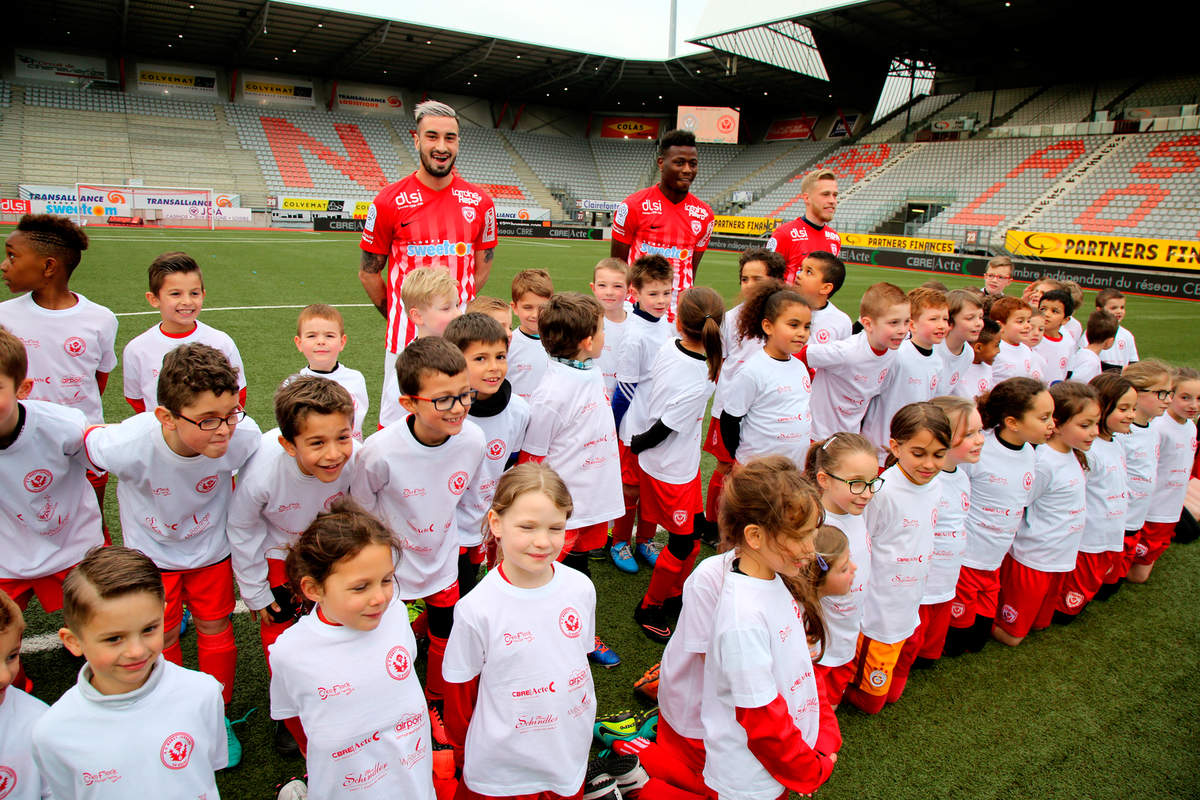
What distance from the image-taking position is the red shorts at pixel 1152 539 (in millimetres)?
4453

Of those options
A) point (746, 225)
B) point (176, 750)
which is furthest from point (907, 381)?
point (746, 225)

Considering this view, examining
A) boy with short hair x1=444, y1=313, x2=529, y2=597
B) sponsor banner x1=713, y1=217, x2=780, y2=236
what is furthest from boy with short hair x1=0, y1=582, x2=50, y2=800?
sponsor banner x1=713, y1=217, x2=780, y2=236

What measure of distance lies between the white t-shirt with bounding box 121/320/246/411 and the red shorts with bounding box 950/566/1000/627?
3.93 meters

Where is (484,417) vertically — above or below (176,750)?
above

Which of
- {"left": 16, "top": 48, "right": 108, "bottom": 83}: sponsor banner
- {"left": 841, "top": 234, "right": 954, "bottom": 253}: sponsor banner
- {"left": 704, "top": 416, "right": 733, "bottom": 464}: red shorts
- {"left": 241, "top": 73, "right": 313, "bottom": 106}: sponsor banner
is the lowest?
{"left": 704, "top": 416, "right": 733, "bottom": 464}: red shorts

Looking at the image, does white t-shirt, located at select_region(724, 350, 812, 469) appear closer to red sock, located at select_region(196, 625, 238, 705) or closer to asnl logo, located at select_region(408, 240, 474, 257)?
asnl logo, located at select_region(408, 240, 474, 257)

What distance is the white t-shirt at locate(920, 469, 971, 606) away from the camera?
3121mm

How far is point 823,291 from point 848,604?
2.33 meters

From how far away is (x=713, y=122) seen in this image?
44.9m

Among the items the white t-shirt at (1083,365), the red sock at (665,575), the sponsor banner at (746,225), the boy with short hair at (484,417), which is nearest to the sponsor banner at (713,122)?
the sponsor banner at (746,225)

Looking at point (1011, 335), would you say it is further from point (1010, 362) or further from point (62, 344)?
point (62, 344)

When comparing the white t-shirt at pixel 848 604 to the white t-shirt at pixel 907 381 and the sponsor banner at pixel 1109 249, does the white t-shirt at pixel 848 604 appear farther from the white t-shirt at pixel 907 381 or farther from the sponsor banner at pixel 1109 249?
the sponsor banner at pixel 1109 249

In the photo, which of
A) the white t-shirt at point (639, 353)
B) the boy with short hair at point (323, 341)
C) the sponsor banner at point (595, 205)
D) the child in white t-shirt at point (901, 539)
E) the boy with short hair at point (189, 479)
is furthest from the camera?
the sponsor banner at point (595, 205)

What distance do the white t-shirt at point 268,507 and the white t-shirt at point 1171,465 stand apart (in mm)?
4928
